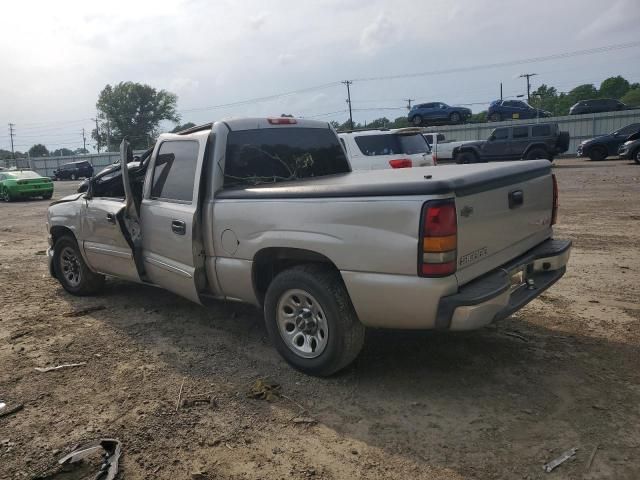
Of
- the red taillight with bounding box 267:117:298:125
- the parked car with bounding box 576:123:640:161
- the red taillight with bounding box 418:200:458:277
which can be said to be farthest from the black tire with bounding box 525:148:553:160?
the red taillight with bounding box 418:200:458:277

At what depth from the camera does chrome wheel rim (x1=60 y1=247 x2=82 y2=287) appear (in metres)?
6.15

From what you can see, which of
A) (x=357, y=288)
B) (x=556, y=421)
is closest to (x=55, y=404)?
(x=357, y=288)

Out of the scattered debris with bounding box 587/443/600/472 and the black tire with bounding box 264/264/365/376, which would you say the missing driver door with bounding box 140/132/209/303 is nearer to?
the black tire with bounding box 264/264/365/376

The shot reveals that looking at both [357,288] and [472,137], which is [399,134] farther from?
[472,137]

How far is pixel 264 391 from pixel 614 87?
99.4 meters

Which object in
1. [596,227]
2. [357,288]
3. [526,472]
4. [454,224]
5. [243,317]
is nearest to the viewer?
[526,472]

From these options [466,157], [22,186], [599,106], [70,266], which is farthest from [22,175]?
[599,106]

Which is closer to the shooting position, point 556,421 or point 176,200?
point 556,421

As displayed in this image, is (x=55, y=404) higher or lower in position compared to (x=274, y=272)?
lower

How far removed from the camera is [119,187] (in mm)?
5883

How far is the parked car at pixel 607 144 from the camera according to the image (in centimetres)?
2388

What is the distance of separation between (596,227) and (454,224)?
7209 mm

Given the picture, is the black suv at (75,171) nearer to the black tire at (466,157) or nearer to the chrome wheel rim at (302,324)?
the black tire at (466,157)

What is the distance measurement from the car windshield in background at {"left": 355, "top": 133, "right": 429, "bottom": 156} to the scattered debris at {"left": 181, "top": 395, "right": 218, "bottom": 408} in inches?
341
